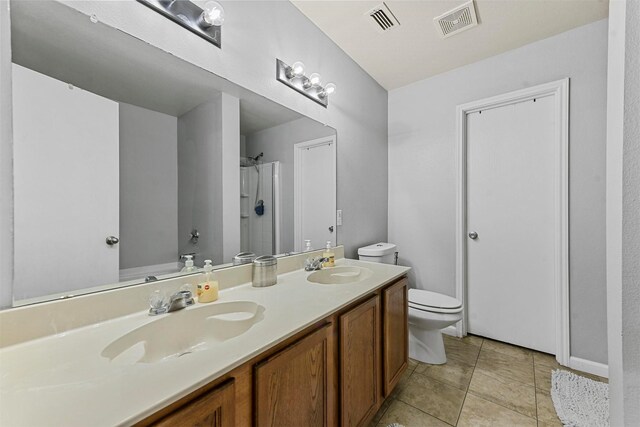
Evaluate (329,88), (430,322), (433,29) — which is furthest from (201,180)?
(433,29)

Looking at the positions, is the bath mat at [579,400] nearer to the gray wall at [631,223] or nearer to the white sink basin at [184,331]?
the gray wall at [631,223]

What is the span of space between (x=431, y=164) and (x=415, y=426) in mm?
2025

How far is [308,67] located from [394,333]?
5.85ft

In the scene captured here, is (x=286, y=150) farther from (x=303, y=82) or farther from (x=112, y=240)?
(x=112, y=240)

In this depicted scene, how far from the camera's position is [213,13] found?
1.08 metres

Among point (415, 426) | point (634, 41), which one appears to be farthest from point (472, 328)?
point (634, 41)

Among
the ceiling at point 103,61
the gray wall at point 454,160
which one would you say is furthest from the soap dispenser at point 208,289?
the gray wall at point 454,160

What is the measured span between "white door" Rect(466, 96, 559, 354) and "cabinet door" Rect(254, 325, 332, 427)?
6.30ft

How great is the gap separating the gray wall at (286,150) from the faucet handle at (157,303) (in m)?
0.71

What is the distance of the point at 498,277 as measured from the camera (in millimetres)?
2174

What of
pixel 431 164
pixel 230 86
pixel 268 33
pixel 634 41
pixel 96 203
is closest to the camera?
pixel 634 41

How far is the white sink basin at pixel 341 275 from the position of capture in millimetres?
1547

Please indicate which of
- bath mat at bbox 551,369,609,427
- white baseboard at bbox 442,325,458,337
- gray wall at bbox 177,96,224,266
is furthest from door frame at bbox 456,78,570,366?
gray wall at bbox 177,96,224,266

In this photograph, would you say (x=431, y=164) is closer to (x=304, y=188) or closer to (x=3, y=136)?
(x=304, y=188)
